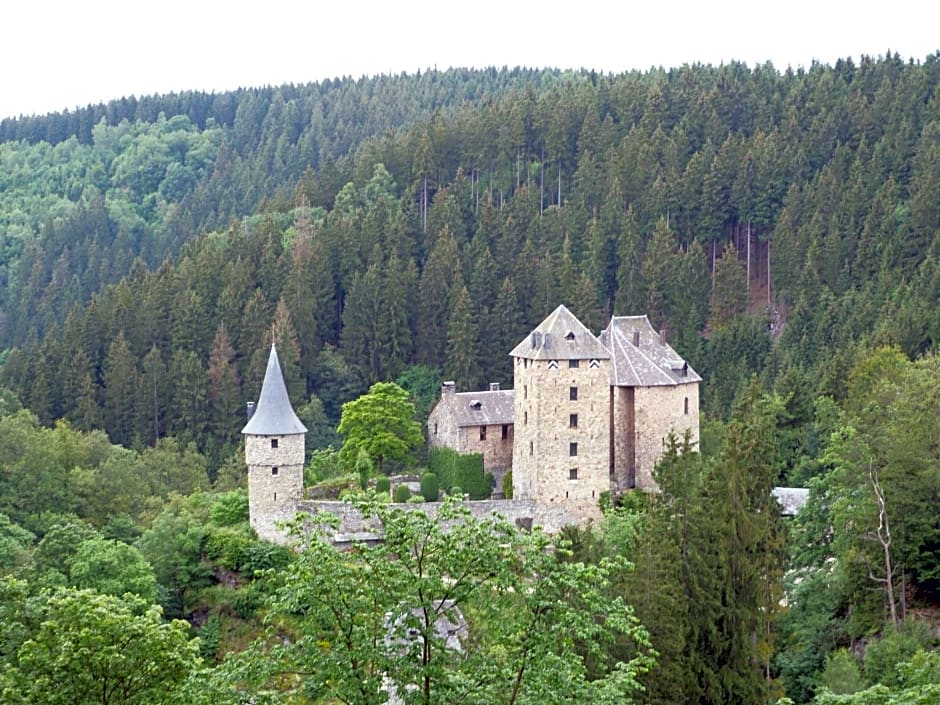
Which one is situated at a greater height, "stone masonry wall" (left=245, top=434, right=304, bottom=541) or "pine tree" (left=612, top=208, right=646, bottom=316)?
"pine tree" (left=612, top=208, right=646, bottom=316)

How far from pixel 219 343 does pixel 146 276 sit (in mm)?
11795

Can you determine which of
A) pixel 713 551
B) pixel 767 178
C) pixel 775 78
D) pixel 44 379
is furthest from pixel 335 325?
pixel 713 551

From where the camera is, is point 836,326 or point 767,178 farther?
point 767,178

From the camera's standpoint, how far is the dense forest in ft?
143

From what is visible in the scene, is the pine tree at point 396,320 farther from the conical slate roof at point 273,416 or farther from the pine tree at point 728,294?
the conical slate roof at point 273,416

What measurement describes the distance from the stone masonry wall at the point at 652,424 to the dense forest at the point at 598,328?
1661mm

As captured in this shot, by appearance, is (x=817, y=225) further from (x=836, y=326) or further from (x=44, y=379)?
(x=44, y=379)

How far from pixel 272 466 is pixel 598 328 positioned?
1693 inches

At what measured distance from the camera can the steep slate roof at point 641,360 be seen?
6281 cm

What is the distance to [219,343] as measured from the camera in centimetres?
10144

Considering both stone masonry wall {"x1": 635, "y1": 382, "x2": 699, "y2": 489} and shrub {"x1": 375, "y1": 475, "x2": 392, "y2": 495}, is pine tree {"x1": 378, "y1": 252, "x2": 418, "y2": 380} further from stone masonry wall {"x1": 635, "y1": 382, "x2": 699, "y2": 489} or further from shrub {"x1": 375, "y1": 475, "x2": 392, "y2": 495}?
stone masonry wall {"x1": 635, "y1": 382, "x2": 699, "y2": 489}

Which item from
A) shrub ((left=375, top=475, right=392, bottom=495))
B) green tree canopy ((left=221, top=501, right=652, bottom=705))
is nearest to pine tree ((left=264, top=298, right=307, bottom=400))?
shrub ((left=375, top=475, right=392, bottom=495))

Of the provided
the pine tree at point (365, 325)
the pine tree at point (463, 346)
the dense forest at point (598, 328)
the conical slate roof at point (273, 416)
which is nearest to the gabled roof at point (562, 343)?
the dense forest at point (598, 328)

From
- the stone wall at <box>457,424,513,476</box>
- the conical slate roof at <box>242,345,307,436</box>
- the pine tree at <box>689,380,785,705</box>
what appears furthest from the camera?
the stone wall at <box>457,424,513,476</box>
